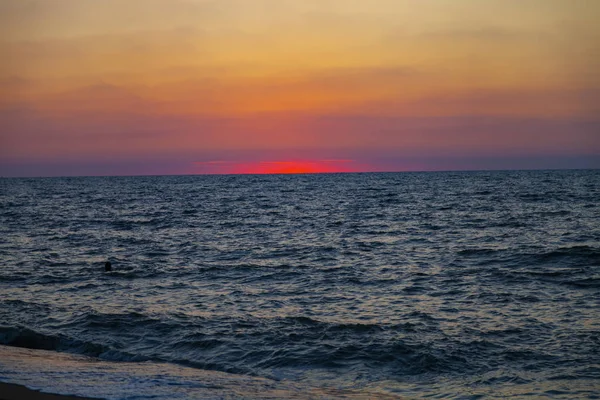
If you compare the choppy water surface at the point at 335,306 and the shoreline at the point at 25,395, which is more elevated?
the shoreline at the point at 25,395

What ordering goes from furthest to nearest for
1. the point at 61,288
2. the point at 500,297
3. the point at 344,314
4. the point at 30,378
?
1. the point at 61,288
2. the point at 500,297
3. the point at 344,314
4. the point at 30,378

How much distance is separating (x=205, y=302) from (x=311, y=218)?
107 feet

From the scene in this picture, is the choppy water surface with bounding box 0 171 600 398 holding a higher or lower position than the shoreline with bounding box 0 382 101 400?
lower

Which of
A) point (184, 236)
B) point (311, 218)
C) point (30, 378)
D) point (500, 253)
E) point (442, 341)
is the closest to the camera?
point (30, 378)

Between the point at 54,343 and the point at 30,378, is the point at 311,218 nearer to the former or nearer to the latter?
the point at 54,343

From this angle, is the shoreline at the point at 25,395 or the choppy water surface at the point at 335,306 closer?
the shoreline at the point at 25,395

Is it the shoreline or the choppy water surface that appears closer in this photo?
the shoreline

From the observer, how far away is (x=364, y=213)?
178 feet

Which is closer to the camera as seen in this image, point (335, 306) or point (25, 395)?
point (25, 395)

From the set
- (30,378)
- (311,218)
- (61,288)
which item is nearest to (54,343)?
(30,378)

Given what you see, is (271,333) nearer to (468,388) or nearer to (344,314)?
(344,314)

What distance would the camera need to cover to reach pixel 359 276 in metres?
21.5

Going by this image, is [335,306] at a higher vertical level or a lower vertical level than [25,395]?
lower

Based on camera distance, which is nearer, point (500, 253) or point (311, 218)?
point (500, 253)
